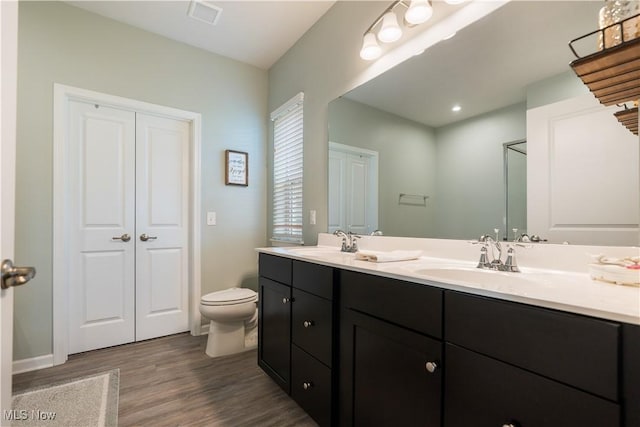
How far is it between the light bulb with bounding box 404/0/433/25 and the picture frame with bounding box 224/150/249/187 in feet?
6.53

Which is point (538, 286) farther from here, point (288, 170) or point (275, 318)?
point (288, 170)

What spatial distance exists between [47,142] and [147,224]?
904 mm

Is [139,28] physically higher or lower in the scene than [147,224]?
higher

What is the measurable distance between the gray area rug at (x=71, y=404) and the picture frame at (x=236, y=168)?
1814 mm

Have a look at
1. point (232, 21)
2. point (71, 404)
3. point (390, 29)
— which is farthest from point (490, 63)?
point (71, 404)

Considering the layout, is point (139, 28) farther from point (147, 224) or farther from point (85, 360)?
point (85, 360)

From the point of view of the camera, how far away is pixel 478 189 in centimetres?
142

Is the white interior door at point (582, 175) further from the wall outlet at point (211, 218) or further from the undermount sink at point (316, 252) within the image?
the wall outlet at point (211, 218)

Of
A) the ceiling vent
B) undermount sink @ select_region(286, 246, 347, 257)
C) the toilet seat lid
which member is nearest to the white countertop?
undermount sink @ select_region(286, 246, 347, 257)

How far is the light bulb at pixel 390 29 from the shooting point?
161 centimetres

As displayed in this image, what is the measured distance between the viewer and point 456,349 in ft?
2.78

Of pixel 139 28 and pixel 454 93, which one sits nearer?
pixel 454 93

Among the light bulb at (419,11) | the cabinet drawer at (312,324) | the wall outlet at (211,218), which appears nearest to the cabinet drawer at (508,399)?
the cabinet drawer at (312,324)

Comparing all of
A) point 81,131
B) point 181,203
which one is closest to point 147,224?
point 181,203
